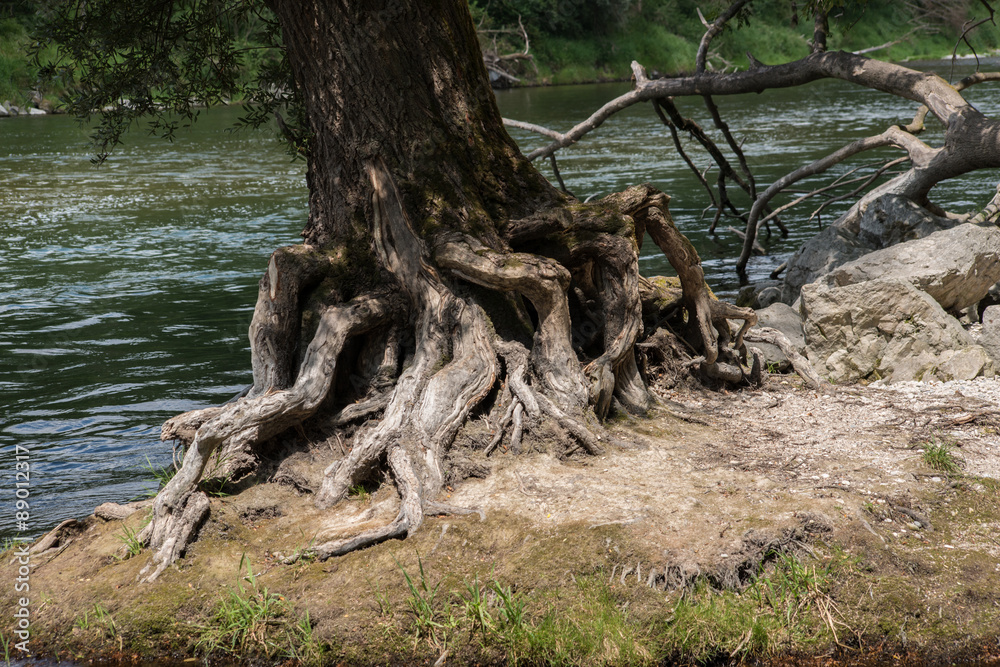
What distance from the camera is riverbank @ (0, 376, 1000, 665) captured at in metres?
4.43

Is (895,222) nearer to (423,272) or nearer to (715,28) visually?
(715,28)

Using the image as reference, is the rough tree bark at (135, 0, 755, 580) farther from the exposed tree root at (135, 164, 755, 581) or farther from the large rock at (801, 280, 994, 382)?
the large rock at (801, 280, 994, 382)

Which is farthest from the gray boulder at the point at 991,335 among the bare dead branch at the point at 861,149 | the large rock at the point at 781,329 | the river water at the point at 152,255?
the river water at the point at 152,255

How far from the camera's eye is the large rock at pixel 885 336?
762cm

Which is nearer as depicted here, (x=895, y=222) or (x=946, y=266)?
(x=946, y=266)

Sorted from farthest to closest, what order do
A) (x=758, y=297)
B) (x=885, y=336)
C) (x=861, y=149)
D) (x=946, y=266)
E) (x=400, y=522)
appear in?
(x=758, y=297) < (x=861, y=149) < (x=946, y=266) < (x=885, y=336) < (x=400, y=522)

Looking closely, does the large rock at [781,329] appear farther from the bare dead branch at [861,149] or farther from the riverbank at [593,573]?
A: the bare dead branch at [861,149]

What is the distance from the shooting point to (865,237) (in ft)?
35.1

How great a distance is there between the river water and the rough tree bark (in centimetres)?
185

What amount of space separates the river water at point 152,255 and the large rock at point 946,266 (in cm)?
378

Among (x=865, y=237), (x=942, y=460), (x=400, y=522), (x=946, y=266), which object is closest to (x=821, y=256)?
(x=865, y=237)

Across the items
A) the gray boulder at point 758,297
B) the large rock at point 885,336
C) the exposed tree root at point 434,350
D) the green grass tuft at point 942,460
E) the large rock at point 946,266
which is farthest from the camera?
the gray boulder at point 758,297

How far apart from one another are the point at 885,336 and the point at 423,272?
423 centimetres

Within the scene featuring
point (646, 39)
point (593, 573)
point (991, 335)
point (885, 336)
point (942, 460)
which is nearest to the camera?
point (593, 573)
